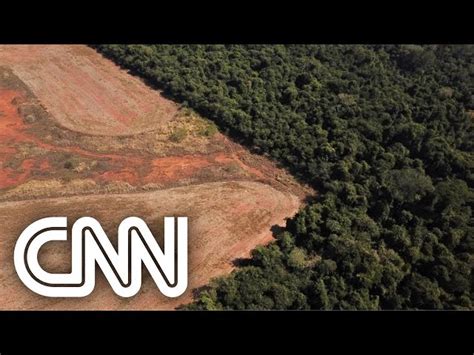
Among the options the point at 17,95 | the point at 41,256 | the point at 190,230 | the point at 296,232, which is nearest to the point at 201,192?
the point at 190,230

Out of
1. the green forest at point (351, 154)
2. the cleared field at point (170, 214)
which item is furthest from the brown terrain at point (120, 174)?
the green forest at point (351, 154)

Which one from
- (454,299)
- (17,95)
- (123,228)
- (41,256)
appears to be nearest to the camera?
(123,228)

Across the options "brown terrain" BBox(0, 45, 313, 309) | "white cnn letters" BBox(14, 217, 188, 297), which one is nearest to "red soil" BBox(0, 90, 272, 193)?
"brown terrain" BBox(0, 45, 313, 309)

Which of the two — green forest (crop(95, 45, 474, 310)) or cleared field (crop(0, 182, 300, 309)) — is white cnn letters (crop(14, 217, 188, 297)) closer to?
cleared field (crop(0, 182, 300, 309))

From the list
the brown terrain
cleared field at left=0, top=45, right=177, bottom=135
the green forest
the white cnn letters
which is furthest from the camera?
cleared field at left=0, top=45, right=177, bottom=135

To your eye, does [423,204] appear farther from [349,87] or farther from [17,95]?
[17,95]

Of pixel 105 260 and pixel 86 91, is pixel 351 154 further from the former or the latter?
pixel 86 91
